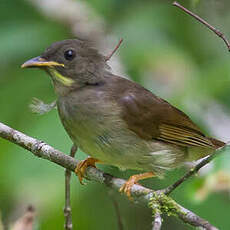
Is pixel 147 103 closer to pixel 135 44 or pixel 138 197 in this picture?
pixel 138 197

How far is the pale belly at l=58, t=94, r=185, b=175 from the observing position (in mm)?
4445

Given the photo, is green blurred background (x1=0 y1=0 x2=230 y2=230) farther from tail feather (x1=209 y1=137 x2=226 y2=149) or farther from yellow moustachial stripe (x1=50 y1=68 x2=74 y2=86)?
yellow moustachial stripe (x1=50 y1=68 x2=74 y2=86)

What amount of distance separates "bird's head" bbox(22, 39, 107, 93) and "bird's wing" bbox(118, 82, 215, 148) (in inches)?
12.0

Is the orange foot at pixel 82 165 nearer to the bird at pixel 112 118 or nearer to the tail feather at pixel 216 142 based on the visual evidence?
the bird at pixel 112 118

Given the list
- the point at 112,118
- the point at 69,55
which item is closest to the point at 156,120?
the point at 112,118

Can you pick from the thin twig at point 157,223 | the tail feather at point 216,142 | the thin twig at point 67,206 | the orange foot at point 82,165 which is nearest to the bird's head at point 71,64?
the orange foot at point 82,165

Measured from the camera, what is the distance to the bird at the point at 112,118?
177 inches

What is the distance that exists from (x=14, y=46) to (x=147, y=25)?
1640mm

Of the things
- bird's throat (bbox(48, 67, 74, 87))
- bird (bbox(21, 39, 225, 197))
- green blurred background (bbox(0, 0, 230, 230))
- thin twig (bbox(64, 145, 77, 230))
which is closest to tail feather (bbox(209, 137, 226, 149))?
bird (bbox(21, 39, 225, 197))

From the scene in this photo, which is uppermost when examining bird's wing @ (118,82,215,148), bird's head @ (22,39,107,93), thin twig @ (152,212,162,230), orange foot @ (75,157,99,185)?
bird's head @ (22,39,107,93)

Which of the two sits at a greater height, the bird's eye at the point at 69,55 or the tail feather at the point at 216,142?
the bird's eye at the point at 69,55

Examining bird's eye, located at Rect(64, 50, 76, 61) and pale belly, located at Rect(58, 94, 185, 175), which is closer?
pale belly, located at Rect(58, 94, 185, 175)

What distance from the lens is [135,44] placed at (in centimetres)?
643

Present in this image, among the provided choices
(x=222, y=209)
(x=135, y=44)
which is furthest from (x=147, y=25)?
(x=222, y=209)
